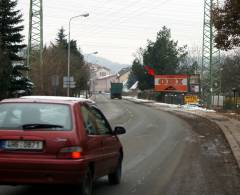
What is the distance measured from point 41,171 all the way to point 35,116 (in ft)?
2.96

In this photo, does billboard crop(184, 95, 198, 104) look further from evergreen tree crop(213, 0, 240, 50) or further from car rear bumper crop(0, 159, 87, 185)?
car rear bumper crop(0, 159, 87, 185)

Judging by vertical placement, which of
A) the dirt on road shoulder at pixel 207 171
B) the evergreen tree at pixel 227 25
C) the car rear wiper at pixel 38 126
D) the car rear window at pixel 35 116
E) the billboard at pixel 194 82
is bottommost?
the dirt on road shoulder at pixel 207 171

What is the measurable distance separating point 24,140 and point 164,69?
3597 inches

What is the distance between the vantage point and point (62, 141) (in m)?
8.85

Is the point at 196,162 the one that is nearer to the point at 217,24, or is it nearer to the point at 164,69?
the point at 217,24

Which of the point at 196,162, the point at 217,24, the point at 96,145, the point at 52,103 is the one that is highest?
the point at 217,24

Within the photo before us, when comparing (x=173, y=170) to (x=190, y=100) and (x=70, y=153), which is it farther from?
(x=190, y=100)

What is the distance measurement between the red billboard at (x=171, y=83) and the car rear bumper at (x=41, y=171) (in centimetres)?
7580

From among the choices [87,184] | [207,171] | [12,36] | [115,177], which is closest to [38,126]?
[87,184]

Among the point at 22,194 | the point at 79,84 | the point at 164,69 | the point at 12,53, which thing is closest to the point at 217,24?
the point at 22,194

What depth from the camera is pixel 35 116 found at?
924 centimetres

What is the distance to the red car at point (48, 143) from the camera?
8734mm

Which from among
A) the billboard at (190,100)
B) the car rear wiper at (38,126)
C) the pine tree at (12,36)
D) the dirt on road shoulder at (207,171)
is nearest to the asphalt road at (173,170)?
the dirt on road shoulder at (207,171)

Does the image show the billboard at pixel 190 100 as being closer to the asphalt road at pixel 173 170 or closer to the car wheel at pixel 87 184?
the asphalt road at pixel 173 170
